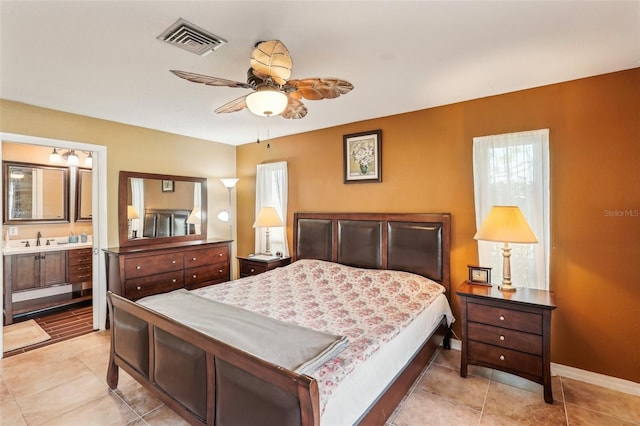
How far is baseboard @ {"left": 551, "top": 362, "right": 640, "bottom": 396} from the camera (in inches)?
94.3

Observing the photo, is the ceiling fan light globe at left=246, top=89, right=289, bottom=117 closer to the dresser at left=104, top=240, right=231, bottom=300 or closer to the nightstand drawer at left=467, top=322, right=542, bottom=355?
the nightstand drawer at left=467, top=322, right=542, bottom=355

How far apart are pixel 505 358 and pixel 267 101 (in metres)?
2.63

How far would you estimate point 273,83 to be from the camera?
1941 millimetres

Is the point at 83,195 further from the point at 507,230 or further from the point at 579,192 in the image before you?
the point at 579,192

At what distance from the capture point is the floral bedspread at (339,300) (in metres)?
1.77

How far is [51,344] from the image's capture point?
327 cm

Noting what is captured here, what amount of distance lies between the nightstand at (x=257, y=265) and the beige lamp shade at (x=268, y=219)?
1.59 ft

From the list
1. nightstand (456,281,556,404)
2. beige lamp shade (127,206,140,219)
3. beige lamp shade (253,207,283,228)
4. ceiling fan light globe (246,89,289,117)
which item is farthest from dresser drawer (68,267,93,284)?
nightstand (456,281,556,404)

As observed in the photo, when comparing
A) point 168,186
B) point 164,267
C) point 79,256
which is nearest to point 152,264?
point 164,267

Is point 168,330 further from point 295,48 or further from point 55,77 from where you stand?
point 55,77

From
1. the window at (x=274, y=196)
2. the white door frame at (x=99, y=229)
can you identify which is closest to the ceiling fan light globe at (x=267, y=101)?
the window at (x=274, y=196)

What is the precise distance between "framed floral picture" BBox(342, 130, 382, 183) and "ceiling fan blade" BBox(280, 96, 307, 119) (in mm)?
1452

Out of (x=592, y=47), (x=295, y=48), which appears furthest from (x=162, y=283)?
(x=592, y=47)

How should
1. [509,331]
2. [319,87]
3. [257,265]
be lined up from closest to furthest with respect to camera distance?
[319,87], [509,331], [257,265]
